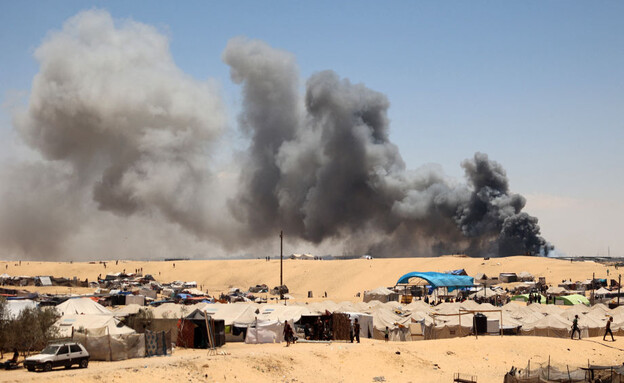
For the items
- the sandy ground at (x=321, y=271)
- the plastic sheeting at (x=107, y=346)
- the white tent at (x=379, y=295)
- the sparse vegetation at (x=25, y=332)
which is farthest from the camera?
the sandy ground at (x=321, y=271)

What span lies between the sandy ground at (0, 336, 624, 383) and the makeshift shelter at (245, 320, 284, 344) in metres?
0.69

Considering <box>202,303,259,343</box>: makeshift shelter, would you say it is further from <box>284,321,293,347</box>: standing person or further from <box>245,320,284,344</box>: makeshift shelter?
<box>284,321,293,347</box>: standing person

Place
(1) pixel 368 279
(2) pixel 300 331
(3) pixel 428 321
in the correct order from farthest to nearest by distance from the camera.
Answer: (1) pixel 368 279 < (3) pixel 428 321 < (2) pixel 300 331

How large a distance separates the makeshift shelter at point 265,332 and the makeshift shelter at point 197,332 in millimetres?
2571

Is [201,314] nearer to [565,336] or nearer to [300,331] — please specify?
[300,331]

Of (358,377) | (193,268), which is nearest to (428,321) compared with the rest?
(358,377)

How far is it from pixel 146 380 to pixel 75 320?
757cm

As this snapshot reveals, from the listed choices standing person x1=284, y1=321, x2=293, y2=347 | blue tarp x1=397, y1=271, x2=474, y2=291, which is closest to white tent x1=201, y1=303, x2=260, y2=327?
standing person x1=284, y1=321, x2=293, y2=347

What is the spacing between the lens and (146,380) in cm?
2077

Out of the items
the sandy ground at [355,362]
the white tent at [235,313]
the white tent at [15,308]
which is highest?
the white tent at [15,308]

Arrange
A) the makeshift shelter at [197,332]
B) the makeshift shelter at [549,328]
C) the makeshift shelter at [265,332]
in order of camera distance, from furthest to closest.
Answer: the makeshift shelter at [549,328] → the makeshift shelter at [265,332] → the makeshift shelter at [197,332]

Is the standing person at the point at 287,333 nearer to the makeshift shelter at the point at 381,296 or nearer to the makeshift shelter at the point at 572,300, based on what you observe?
the makeshift shelter at the point at 381,296

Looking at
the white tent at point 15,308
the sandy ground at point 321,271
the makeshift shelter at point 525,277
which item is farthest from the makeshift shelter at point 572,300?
the white tent at point 15,308

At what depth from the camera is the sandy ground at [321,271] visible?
73.2 metres
